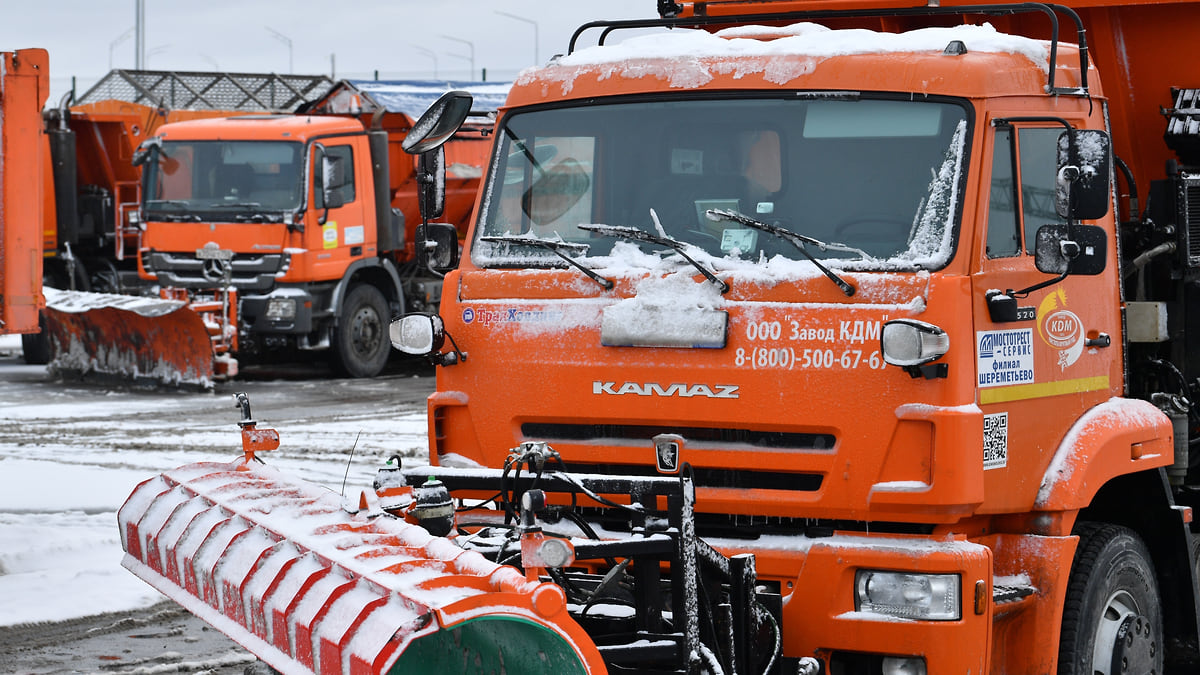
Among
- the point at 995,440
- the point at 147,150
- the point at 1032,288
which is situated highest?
the point at 147,150

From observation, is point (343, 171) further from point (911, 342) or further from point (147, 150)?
point (911, 342)

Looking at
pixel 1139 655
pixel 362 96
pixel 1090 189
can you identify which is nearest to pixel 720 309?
pixel 1090 189

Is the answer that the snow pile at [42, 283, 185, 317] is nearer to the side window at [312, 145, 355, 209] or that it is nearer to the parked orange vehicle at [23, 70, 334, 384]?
the parked orange vehicle at [23, 70, 334, 384]

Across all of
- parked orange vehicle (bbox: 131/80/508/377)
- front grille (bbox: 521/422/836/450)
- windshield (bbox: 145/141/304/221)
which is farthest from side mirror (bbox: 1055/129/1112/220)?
windshield (bbox: 145/141/304/221)

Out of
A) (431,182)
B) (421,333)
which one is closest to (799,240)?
(421,333)

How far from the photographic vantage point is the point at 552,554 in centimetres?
374

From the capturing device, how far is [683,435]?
4902 mm

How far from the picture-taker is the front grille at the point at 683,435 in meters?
4.76

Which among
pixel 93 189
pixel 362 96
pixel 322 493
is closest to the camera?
pixel 322 493

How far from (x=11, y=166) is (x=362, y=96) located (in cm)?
857

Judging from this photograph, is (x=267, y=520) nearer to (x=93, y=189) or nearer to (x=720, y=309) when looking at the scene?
(x=720, y=309)

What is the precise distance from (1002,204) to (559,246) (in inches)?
57.4

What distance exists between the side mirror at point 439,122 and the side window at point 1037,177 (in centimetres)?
189

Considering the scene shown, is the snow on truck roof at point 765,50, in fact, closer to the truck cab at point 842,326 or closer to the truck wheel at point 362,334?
the truck cab at point 842,326
